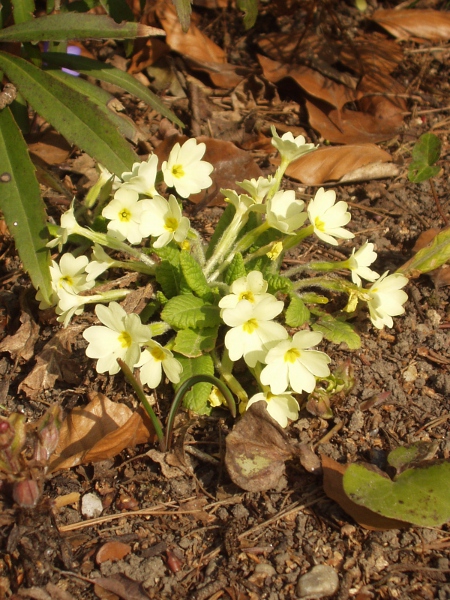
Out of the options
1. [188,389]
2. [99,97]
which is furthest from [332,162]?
[188,389]

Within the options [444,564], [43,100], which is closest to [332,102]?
[43,100]

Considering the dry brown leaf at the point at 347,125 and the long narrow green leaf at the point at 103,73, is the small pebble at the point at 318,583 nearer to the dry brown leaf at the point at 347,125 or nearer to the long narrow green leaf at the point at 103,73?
the long narrow green leaf at the point at 103,73

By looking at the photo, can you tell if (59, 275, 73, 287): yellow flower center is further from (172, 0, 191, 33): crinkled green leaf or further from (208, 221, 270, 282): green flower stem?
(172, 0, 191, 33): crinkled green leaf

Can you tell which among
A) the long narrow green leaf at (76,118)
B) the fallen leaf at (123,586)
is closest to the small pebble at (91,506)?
the fallen leaf at (123,586)

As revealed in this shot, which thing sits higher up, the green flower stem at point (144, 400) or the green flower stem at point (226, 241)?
the green flower stem at point (226, 241)

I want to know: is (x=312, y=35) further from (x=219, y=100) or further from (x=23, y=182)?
(x=23, y=182)

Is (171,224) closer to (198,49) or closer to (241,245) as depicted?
(241,245)

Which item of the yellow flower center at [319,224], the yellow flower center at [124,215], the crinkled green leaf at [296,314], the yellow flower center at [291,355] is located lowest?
the crinkled green leaf at [296,314]

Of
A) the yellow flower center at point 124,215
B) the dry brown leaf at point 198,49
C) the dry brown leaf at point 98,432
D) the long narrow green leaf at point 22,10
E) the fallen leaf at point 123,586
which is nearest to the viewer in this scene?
the fallen leaf at point 123,586
